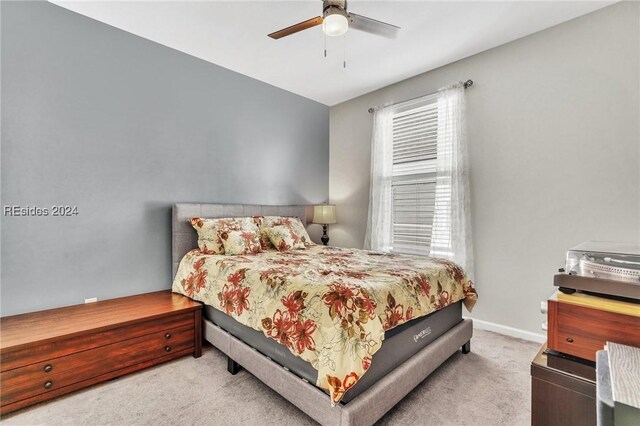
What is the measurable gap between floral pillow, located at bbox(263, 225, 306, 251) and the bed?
1.01 meters

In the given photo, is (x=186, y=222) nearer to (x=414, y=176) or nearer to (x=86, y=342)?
(x=86, y=342)

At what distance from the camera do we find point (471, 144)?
3.21 meters

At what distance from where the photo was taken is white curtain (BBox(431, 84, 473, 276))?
3172mm

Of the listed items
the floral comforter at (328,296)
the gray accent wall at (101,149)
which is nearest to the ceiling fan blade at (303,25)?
the gray accent wall at (101,149)

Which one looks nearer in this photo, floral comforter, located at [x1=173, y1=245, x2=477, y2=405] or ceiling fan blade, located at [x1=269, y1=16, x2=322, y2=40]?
floral comforter, located at [x1=173, y1=245, x2=477, y2=405]

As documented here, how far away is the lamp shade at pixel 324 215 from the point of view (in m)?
4.29

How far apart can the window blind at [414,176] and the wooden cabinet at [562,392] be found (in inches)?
98.7

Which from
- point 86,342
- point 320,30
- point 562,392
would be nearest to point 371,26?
point 320,30

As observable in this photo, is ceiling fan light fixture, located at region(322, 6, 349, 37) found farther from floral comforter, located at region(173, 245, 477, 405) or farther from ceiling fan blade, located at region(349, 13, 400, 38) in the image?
floral comforter, located at region(173, 245, 477, 405)

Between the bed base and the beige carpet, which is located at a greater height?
the bed base

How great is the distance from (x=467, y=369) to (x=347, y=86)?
11.6 ft

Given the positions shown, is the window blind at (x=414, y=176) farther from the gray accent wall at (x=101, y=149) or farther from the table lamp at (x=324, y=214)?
→ the gray accent wall at (x=101, y=149)

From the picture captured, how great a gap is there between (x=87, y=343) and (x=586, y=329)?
2.69 m

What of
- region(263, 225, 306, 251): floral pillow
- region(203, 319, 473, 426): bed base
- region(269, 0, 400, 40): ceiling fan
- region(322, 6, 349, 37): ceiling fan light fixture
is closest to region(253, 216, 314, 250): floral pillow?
region(263, 225, 306, 251): floral pillow
